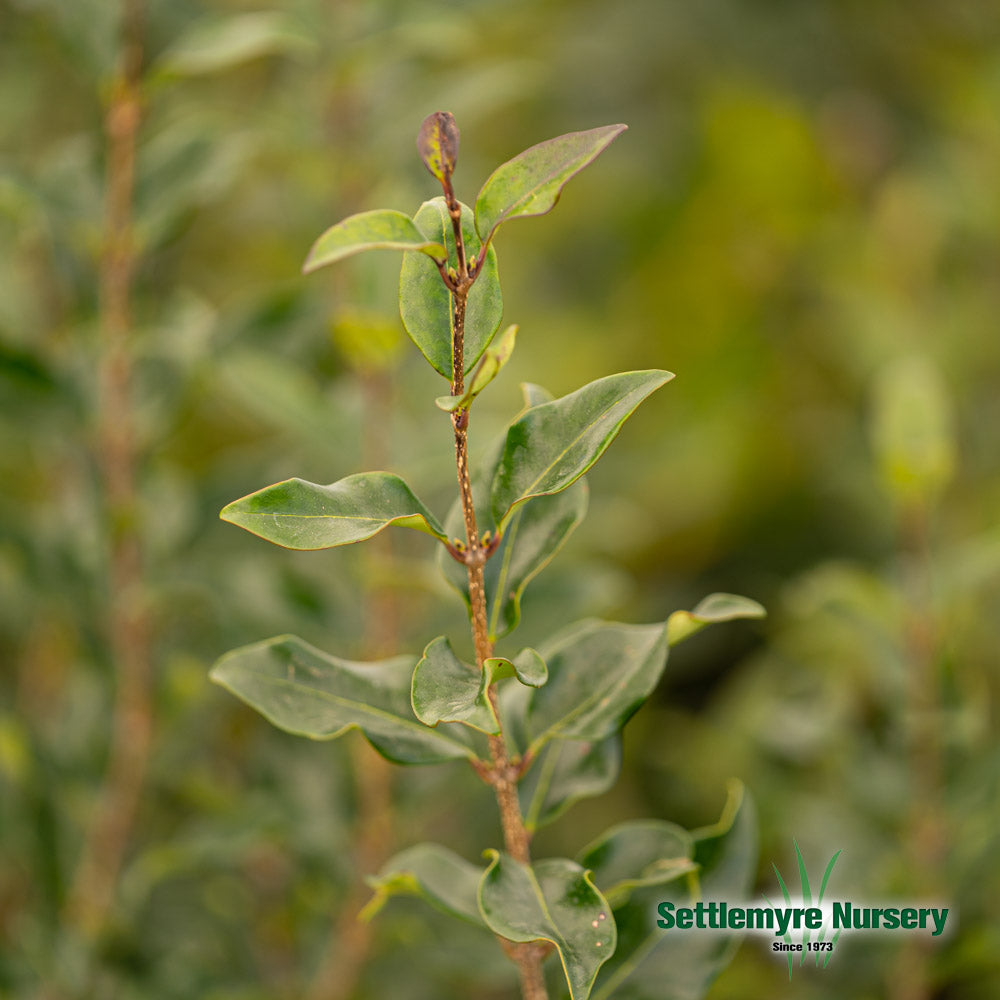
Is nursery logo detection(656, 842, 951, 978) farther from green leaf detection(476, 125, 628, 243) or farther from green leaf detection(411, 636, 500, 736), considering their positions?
green leaf detection(476, 125, 628, 243)

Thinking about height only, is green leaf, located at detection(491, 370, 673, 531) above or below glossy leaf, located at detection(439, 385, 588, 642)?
above

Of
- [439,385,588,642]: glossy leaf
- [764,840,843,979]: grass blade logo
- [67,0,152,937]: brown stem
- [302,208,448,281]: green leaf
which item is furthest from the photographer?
[67,0,152,937]: brown stem

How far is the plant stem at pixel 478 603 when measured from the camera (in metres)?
0.43

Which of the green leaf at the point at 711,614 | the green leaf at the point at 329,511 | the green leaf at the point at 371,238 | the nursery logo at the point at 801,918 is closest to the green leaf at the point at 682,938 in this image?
the nursery logo at the point at 801,918

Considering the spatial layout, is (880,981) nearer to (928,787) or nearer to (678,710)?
(928,787)

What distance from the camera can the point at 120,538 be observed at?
864 millimetres

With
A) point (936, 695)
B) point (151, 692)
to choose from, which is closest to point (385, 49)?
point (151, 692)

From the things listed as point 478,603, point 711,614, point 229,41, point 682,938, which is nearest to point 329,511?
point 478,603

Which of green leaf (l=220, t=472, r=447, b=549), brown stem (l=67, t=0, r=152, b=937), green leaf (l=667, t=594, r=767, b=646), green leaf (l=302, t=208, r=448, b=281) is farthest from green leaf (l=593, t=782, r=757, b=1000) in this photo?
brown stem (l=67, t=0, r=152, b=937)

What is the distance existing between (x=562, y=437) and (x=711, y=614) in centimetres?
11

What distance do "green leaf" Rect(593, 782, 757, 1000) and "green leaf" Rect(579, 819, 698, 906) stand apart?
13 mm

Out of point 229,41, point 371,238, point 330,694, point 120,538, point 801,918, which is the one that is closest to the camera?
point 371,238

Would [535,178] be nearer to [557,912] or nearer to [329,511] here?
[329,511]

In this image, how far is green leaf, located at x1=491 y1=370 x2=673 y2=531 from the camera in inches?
18.0
